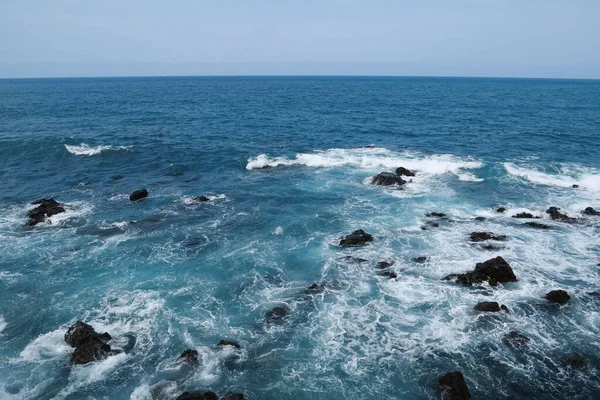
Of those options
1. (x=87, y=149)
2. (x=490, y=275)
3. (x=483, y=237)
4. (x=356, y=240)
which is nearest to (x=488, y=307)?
(x=490, y=275)

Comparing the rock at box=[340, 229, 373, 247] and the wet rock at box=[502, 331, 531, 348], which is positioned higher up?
the rock at box=[340, 229, 373, 247]

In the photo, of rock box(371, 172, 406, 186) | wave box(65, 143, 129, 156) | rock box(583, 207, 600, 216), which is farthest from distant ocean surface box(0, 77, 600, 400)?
rock box(371, 172, 406, 186)

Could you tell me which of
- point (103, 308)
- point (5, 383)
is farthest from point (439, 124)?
point (5, 383)

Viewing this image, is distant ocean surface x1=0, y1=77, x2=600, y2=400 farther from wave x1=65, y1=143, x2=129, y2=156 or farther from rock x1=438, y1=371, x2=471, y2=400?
rock x1=438, y1=371, x2=471, y2=400

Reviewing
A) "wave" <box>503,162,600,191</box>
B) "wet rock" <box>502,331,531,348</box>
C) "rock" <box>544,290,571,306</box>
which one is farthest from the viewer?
"wave" <box>503,162,600,191</box>

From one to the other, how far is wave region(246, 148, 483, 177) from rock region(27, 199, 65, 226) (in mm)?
25470

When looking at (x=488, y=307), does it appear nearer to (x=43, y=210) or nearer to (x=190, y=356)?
(x=190, y=356)

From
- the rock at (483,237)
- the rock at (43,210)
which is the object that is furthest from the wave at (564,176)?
the rock at (43,210)

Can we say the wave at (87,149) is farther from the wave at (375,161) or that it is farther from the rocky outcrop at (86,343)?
the rocky outcrop at (86,343)

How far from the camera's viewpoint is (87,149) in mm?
67312

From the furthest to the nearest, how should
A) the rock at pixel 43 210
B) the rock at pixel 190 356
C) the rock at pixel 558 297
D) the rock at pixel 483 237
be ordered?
the rock at pixel 43 210 < the rock at pixel 483 237 < the rock at pixel 558 297 < the rock at pixel 190 356

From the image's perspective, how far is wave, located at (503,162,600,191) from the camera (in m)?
50.9

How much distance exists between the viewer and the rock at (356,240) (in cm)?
3628

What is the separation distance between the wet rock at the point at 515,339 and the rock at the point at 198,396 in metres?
17.9
